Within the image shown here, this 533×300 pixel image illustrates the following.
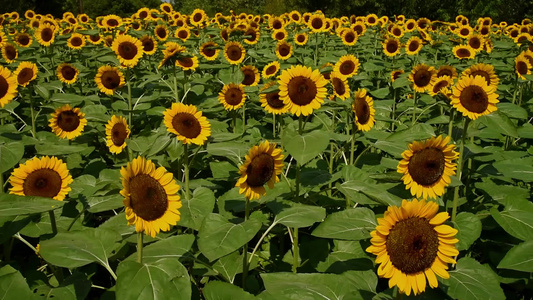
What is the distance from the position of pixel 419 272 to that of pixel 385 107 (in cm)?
298

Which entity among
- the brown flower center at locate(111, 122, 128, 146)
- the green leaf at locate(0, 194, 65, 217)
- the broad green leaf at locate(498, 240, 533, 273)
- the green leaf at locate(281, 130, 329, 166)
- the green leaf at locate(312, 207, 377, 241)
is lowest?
the broad green leaf at locate(498, 240, 533, 273)

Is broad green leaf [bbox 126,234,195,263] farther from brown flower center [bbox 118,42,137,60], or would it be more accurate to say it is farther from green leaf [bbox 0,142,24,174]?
brown flower center [bbox 118,42,137,60]

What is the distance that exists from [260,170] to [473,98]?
1.31 meters

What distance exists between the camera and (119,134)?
357 cm

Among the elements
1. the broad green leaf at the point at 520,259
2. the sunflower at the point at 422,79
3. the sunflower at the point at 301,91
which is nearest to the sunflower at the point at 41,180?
the sunflower at the point at 301,91

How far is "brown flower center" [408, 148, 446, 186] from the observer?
212 centimetres

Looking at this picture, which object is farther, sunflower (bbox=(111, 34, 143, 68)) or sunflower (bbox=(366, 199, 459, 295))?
sunflower (bbox=(111, 34, 143, 68))

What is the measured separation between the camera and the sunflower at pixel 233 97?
161 inches

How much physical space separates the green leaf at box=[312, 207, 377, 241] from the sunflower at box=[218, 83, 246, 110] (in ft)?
7.30

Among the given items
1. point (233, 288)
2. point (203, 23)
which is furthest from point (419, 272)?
point (203, 23)

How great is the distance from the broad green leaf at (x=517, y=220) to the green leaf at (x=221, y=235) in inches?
51.6

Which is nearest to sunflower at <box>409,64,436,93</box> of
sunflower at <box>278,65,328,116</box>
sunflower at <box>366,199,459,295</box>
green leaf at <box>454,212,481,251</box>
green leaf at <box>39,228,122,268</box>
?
sunflower at <box>278,65,328,116</box>

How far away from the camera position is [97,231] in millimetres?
1926

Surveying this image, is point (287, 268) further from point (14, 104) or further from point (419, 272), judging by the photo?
point (14, 104)
